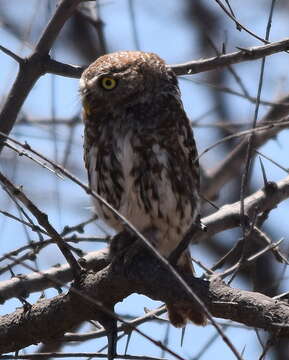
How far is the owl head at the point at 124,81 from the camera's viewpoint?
4.28 metres

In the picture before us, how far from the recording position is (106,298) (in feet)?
11.1

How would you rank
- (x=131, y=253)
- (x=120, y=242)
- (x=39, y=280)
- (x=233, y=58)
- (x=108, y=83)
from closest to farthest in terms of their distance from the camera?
(x=131, y=253), (x=233, y=58), (x=120, y=242), (x=39, y=280), (x=108, y=83)

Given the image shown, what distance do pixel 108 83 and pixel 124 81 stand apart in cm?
8

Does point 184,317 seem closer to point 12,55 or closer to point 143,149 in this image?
point 143,149

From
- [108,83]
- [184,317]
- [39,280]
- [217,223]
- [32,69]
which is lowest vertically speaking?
[184,317]

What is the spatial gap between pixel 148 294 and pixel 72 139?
7.23 ft

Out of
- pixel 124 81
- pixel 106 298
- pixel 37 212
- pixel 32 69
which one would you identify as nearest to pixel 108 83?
pixel 124 81

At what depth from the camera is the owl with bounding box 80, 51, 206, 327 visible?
3977mm

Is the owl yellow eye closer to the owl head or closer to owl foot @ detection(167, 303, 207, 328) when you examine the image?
the owl head

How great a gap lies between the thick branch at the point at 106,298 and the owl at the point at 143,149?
477 millimetres

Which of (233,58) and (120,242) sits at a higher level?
(233,58)

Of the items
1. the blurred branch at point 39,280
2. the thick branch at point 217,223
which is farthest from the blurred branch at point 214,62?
the blurred branch at point 39,280

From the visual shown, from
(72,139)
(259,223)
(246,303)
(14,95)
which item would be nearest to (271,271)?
(72,139)

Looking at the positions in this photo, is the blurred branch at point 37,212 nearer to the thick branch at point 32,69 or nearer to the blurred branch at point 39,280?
the blurred branch at point 39,280
